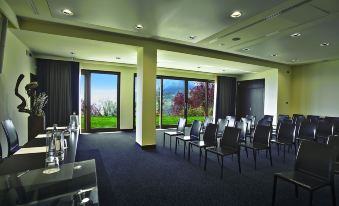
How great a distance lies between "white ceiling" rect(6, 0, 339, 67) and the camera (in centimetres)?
309

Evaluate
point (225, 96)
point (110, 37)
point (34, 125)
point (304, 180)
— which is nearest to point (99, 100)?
point (34, 125)

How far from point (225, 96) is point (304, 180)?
8.12 m

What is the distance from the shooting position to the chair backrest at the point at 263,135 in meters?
3.88

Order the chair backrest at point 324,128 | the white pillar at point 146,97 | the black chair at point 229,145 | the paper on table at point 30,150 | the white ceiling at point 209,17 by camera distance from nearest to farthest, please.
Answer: the paper on table at point 30,150
the white ceiling at point 209,17
the black chair at point 229,145
the chair backrest at point 324,128
the white pillar at point 146,97

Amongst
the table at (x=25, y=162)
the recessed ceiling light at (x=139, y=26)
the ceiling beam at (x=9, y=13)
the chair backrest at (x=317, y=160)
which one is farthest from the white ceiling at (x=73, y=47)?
the chair backrest at (x=317, y=160)

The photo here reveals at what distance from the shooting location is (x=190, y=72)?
937 centimetres

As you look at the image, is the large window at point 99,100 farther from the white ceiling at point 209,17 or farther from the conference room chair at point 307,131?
the conference room chair at point 307,131

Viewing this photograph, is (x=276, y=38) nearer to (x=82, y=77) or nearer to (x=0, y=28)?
(x=0, y=28)

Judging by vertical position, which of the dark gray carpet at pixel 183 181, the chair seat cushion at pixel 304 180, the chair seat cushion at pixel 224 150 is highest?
the chair seat cushion at pixel 224 150

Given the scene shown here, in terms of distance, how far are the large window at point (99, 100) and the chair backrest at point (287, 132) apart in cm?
580

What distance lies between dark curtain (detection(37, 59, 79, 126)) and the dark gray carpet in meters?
2.53

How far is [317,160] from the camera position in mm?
2322

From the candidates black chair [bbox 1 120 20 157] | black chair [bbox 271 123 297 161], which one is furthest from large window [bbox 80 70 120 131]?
black chair [bbox 271 123 297 161]

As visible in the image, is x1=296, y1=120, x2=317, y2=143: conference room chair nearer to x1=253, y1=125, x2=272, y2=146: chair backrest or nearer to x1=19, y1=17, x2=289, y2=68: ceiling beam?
x1=253, y1=125, x2=272, y2=146: chair backrest
